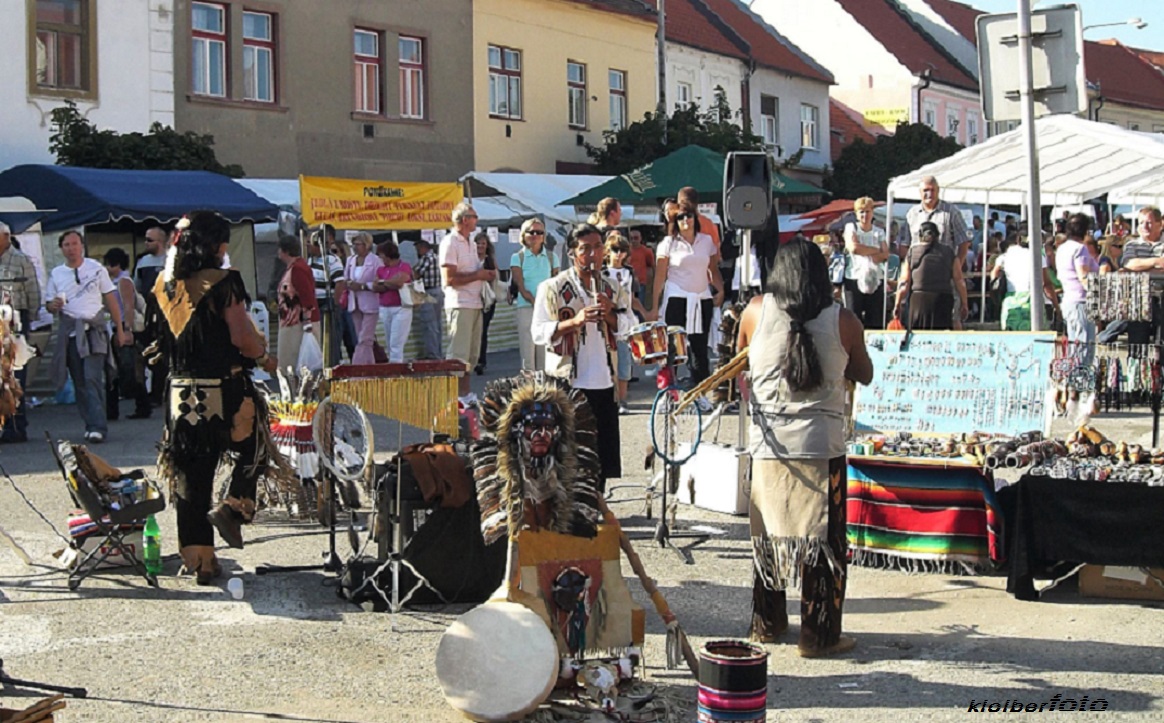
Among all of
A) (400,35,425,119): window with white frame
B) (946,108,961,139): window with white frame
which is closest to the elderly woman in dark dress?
(400,35,425,119): window with white frame

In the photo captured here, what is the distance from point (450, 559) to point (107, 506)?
191 cm

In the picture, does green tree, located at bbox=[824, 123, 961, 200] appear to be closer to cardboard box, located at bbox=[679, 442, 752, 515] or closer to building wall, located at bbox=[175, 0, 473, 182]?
Answer: building wall, located at bbox=[175, 0, 473, 182]

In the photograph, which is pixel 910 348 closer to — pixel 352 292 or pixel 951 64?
pixel 352 292

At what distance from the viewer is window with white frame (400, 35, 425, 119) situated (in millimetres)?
29141

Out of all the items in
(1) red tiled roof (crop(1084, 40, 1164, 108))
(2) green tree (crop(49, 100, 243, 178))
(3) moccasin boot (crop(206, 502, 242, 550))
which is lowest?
(3) moccasin boot (crop(206, 502, 242, 550))

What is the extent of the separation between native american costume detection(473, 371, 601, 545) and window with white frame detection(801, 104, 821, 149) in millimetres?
40719

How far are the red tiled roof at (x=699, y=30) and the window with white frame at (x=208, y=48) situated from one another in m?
15.3

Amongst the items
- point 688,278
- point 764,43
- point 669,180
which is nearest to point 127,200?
point 669,180

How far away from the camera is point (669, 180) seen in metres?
21.7

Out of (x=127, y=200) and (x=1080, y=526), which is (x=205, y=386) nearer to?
(x=1080, y=526)

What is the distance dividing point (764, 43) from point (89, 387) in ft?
113

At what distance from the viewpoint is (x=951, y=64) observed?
2149 inches

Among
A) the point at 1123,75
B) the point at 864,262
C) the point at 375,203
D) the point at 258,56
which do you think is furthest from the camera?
the point at 1123,75

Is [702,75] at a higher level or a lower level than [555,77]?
higher
